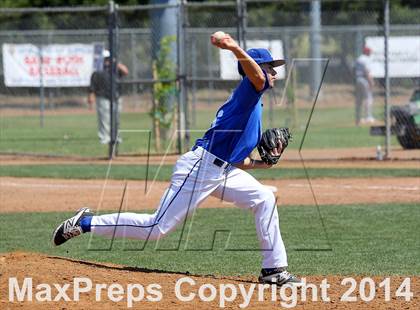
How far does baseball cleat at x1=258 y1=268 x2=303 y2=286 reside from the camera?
8.44 metres

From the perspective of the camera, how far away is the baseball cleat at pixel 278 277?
8438mm

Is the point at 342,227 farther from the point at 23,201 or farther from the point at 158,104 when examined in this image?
the point at 158,104

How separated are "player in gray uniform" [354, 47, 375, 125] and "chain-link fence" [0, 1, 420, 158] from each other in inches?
6.7

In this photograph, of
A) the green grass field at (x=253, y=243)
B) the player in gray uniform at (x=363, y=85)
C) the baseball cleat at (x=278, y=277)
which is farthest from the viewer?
the player in gray uniform at (x=363, y=85)

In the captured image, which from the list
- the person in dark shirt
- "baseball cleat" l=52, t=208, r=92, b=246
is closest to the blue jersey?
"baseball cleat" l=52, t=208, r=92, b=246

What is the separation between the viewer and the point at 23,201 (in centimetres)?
1545

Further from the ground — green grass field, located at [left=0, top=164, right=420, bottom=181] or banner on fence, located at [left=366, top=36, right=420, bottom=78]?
banner on fence, located at [left=366, top=36, right=420, bottom=78]

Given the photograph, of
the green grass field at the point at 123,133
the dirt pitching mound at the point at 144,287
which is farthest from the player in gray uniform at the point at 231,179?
the green grass field at the point at 123,133

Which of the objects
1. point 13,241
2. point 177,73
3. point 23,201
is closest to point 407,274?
point 13,241

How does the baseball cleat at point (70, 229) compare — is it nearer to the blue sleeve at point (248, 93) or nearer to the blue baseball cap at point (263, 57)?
the blue sleeve at point (248, 93)

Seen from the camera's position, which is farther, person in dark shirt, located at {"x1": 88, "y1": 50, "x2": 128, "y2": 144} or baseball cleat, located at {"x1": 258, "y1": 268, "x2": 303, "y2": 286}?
person in dark shirt, located at {"x1": 88, "y1": 50, "x2": 128, "y2": 144}

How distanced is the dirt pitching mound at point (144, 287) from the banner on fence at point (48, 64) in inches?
740

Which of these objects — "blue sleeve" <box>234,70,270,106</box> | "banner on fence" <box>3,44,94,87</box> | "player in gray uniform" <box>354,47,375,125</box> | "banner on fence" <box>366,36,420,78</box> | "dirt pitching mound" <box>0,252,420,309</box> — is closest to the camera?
"dirt pitching mound" <box>0,252,420,309</box>

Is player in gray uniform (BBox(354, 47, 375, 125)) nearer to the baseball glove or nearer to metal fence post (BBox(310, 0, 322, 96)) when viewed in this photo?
metal fence post (BBox(310, 0, 322, 96))
